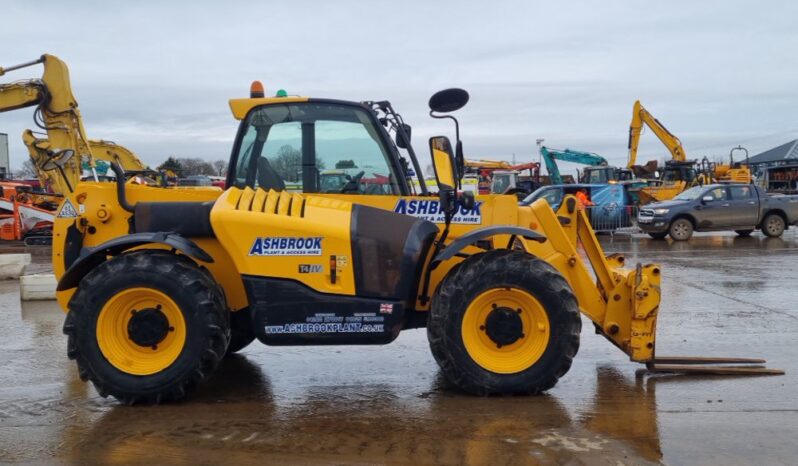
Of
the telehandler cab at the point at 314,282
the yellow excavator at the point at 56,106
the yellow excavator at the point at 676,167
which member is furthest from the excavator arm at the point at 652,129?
the telehandler cab at the point at 314,282

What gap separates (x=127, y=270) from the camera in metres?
5.13

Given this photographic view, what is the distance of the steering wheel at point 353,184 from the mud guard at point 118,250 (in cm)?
116

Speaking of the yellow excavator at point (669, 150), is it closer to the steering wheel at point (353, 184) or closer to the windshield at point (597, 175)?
the windshield at point (597, 175)

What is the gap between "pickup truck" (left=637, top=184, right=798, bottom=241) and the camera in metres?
20.6

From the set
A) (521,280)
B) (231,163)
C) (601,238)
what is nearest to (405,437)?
(521,280)

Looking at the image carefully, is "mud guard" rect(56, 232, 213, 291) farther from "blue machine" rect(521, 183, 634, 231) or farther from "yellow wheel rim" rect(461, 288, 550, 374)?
"blue machine" rect(521, 183, 634, 231)

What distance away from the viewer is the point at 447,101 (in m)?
5.25

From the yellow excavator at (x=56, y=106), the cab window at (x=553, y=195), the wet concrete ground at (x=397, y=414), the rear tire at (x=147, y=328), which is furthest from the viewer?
the cab window at (x=553, y=195)

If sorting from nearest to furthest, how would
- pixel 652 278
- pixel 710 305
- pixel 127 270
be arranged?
pixel 127 270, pixel 652 278, pixel 710 305

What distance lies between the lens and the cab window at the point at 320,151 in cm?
573

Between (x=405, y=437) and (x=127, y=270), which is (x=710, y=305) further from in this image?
(x=127, y=270)

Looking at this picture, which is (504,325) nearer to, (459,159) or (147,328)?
(459,159)

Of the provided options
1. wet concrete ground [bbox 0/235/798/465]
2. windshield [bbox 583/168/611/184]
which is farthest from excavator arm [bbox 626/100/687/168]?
wet concrete ground [bbox 0/235/798/465]

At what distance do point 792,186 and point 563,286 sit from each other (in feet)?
133
